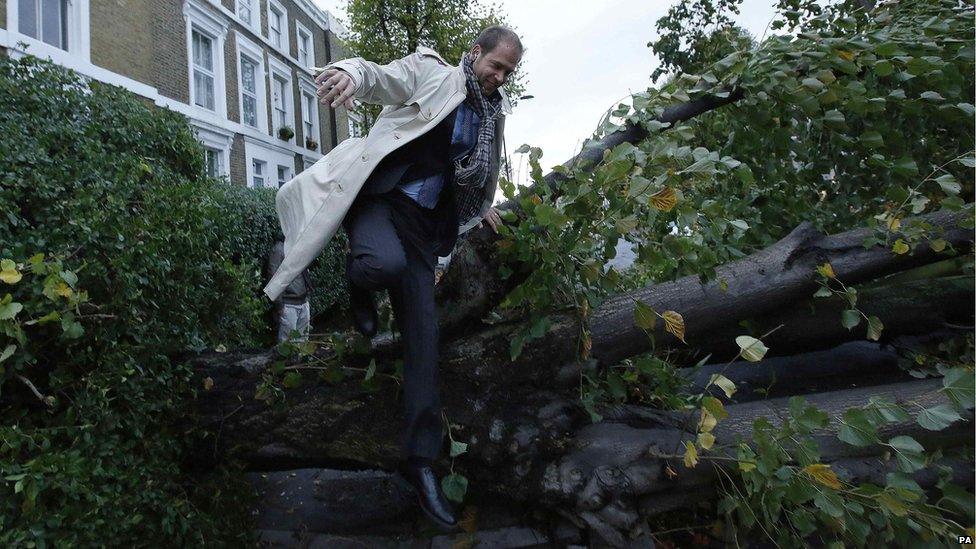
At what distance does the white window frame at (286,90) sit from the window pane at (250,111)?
0.74 meters

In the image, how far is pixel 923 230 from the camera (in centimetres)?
312

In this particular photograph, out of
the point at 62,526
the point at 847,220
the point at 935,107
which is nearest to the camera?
the point at 62,526

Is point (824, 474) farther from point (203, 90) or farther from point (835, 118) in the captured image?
point (203, 90)

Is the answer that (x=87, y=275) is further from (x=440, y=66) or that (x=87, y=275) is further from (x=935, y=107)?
(x=935, y=107)

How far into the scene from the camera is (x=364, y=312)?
279 cm

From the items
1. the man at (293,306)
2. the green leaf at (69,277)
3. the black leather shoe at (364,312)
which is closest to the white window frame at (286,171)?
the man at (293,306)

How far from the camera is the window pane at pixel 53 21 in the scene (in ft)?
40.2

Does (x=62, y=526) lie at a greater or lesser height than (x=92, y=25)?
lesser

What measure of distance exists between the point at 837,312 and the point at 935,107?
1.22 metres

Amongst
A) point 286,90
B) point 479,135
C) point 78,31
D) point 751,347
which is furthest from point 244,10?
point 751,347

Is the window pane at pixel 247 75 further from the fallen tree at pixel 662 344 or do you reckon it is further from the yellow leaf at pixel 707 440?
the yellow leaf at pixel 707 440

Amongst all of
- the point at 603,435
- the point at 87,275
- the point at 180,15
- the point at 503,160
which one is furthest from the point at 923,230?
the point at 180,15

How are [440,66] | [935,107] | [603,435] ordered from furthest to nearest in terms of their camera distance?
[935,107] < [603,435] < [440,66]

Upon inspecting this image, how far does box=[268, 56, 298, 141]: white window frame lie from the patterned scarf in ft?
64.2
